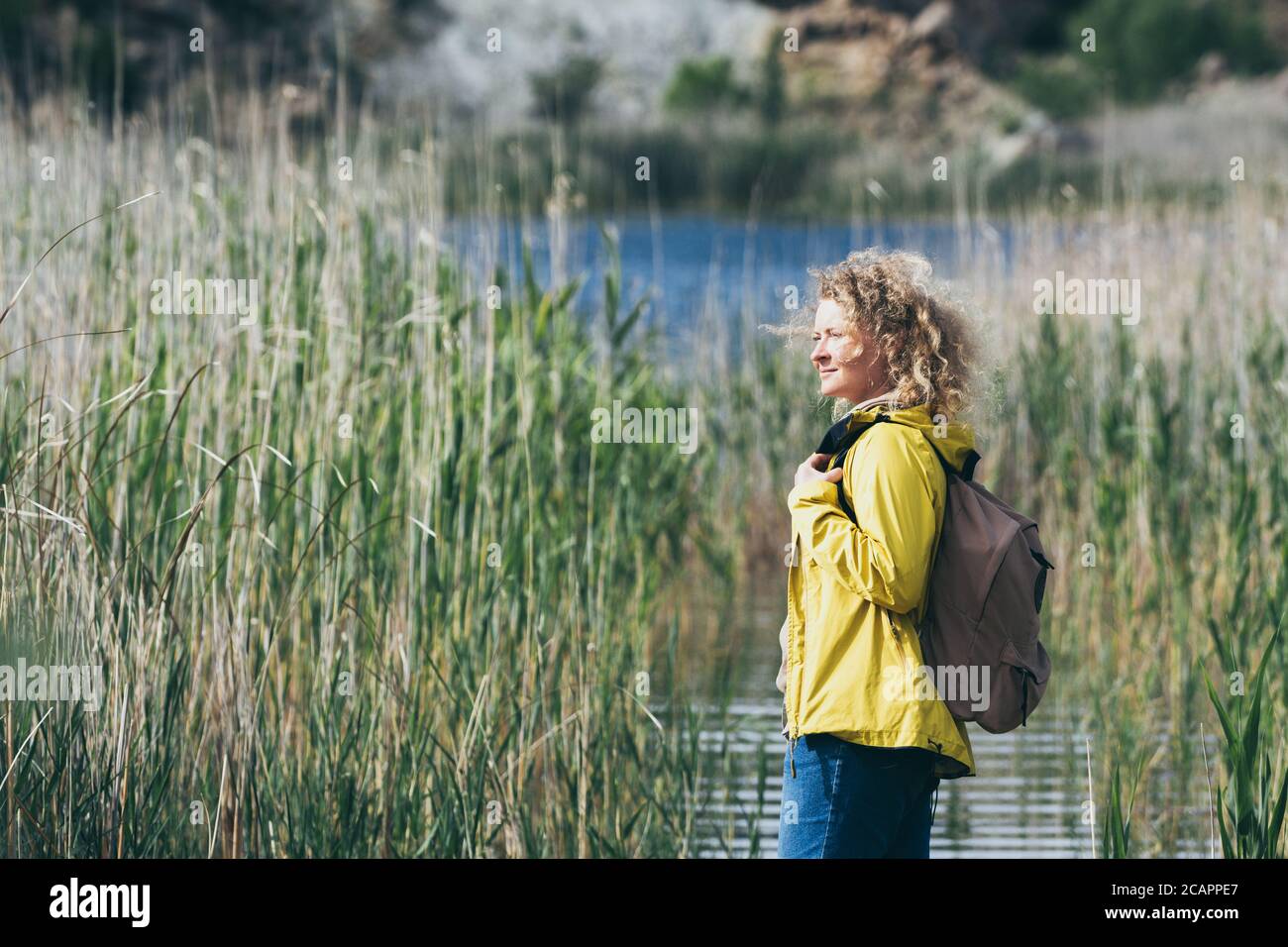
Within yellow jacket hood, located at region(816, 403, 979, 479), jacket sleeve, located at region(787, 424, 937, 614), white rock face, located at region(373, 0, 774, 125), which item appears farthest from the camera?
white rock face, located at region(373, 0, 774, 125)

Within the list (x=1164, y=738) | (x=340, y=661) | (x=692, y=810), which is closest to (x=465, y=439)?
(x=340, y=661)

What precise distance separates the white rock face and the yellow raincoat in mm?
29161

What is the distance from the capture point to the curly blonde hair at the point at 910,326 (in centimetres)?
225

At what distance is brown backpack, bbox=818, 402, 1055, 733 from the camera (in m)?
2.14

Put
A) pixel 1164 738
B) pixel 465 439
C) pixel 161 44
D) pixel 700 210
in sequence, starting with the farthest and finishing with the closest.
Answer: pixel 161 44
pixel 700 210
pixel 1164 738
pixel 465 439

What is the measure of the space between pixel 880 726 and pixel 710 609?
397cm

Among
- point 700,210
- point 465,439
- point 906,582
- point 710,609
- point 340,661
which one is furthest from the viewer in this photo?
point 700,210

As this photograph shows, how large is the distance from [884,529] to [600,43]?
3585 centimetres

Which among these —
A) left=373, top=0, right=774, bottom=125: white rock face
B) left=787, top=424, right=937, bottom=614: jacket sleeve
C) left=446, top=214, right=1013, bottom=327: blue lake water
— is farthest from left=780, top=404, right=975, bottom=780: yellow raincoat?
left=373, top=0, right=774, bottom=125: white rock face

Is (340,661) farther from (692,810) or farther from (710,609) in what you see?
(710,609)

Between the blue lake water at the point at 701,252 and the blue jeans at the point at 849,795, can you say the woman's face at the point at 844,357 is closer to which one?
the blue lake water at the point at 701,252

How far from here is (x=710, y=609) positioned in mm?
6102

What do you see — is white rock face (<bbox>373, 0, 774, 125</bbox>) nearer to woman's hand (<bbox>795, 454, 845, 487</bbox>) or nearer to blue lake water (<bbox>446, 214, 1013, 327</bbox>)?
blue lake water (<bbox>446, 214, 1013, 327</bbox>)

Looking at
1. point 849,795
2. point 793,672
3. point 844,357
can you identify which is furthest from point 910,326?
point 849,795
